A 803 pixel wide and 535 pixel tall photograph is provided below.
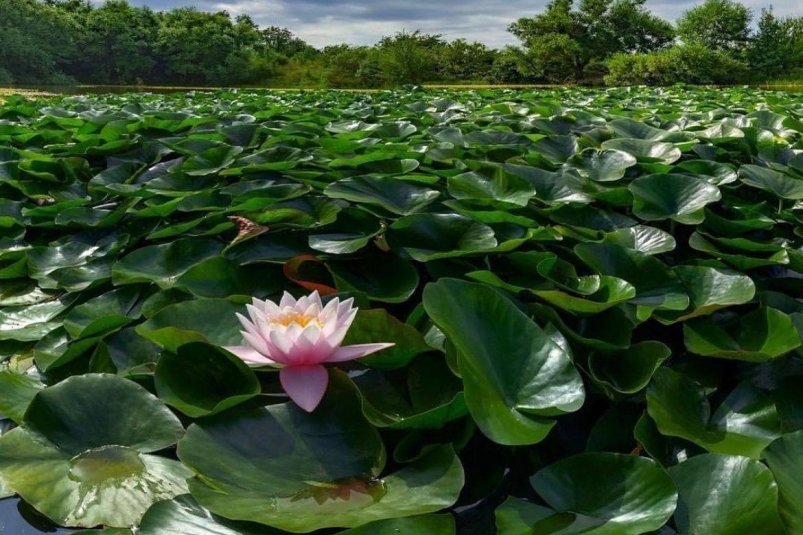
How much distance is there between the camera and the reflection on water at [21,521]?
702mm

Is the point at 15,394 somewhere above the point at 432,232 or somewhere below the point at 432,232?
below

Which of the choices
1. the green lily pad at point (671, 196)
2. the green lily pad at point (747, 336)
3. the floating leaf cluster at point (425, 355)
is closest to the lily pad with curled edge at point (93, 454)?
the floating leaf cluster at point (425, 355)

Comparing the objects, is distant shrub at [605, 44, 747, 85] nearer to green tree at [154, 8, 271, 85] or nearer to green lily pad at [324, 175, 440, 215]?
green tree at [154, 8, 271, 85]

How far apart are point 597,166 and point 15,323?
1.37m

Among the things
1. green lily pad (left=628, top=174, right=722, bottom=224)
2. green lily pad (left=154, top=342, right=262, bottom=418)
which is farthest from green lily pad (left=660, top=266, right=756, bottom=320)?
green lily pad (left=154, top=342, right=262, bottom=418)

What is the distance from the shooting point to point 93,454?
0.76 m

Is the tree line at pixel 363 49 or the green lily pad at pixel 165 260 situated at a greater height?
the tree line at pixel 363 49

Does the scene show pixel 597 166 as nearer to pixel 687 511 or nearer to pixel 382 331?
pixel 382 331

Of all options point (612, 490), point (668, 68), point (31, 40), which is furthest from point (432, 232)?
point (31, 40)

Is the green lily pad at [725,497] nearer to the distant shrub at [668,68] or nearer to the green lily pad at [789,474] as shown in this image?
the green lily pad at [789,474]

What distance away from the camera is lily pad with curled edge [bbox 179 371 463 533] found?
0.62 metres

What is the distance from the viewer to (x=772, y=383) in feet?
2.92

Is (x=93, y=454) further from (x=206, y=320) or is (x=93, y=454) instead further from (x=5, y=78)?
(x=5, y=78)

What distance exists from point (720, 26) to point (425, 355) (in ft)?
104
